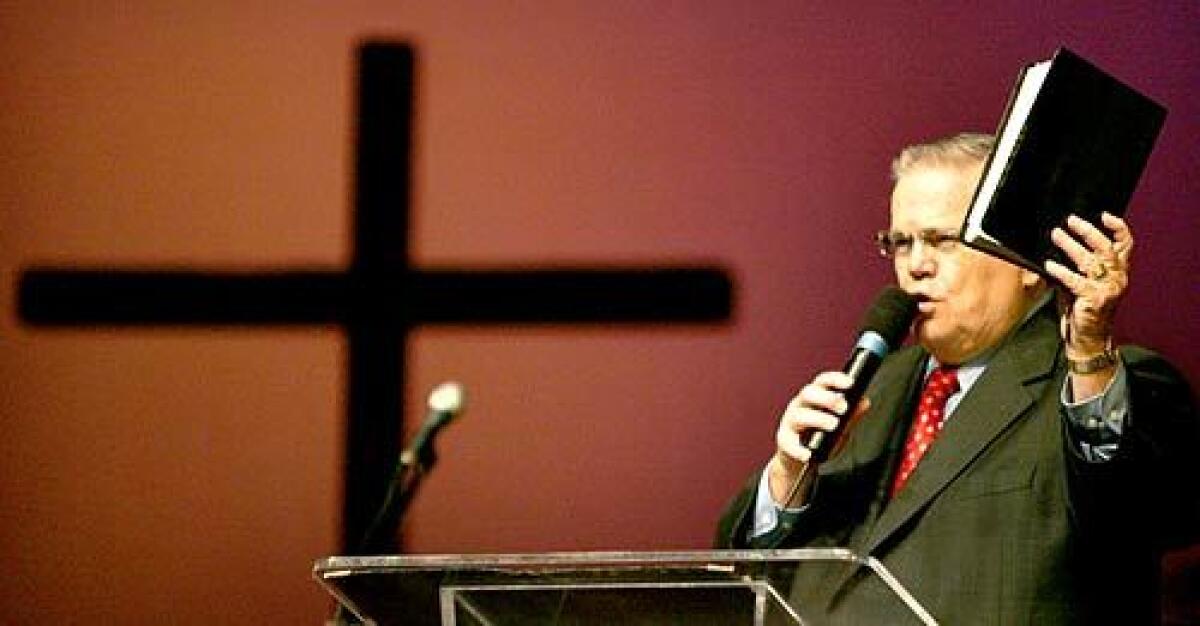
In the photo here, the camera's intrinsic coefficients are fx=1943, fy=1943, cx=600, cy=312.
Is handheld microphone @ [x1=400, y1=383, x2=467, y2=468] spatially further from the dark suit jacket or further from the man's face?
the man's face

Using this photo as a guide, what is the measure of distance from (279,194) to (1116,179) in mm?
1362

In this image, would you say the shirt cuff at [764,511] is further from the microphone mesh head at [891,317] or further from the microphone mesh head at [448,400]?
the microphone mesh head at [448,400]

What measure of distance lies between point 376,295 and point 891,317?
103 centimetres

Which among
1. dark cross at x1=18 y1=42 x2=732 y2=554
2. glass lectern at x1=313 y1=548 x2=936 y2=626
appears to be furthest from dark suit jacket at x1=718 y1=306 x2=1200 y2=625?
dark cross at x1=18 y1=42 x2=732 y2=554

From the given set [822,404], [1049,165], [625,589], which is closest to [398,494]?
[822,404]

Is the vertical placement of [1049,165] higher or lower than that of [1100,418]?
higher

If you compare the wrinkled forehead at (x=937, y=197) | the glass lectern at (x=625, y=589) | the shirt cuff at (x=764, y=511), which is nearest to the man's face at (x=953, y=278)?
the wrinkled forehead at (x=937, y=197)

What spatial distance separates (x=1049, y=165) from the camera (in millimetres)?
1874

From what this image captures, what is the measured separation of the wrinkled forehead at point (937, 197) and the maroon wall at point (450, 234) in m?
0.54

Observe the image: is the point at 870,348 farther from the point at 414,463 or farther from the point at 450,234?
the point at 450,234

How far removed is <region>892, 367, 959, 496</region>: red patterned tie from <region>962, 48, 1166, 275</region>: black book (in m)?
0.39

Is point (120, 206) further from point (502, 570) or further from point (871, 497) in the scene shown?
point (502, 570)

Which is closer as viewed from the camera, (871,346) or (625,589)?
(625,589)

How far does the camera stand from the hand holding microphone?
6.26 feet
